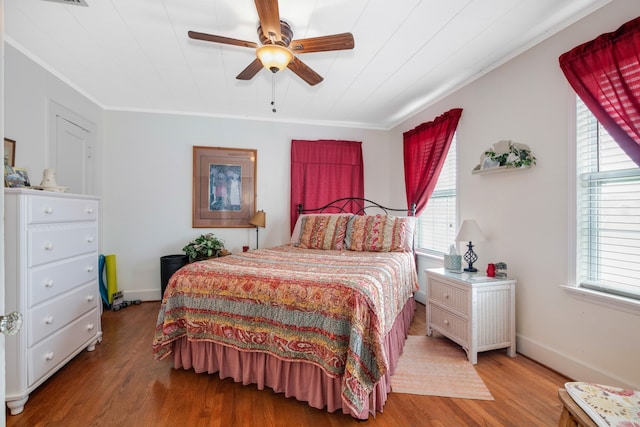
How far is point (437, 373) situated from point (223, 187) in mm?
3292

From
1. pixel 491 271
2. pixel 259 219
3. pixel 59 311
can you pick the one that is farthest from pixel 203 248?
pixel 491 271

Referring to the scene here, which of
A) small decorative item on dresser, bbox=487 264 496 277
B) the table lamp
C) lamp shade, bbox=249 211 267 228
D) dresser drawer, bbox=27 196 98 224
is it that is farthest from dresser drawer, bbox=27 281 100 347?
small decorative item on dresser, bbox=487 264 496 277

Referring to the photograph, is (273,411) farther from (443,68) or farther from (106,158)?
(106,158)

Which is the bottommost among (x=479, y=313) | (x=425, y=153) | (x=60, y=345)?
(x=60, y=345)

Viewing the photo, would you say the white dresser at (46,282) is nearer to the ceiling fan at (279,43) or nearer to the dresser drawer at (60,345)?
the dresser drawer at (60,345)

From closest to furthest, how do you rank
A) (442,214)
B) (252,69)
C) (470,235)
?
(252,69) < (470,235) < (442,214)

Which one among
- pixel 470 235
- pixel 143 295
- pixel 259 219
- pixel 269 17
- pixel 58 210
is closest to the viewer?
pixel 269 17

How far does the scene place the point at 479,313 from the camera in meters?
2.31

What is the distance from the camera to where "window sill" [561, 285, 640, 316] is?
1.74 m

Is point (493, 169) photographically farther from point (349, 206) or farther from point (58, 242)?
point (58, 242)

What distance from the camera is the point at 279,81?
3.00 metres

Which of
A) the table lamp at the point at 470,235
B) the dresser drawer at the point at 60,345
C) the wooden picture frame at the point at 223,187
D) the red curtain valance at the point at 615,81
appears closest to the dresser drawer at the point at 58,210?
the dresser drawer at the point at 60,345

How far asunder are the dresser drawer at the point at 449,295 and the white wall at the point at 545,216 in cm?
51

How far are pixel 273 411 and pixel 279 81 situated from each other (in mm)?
2836
